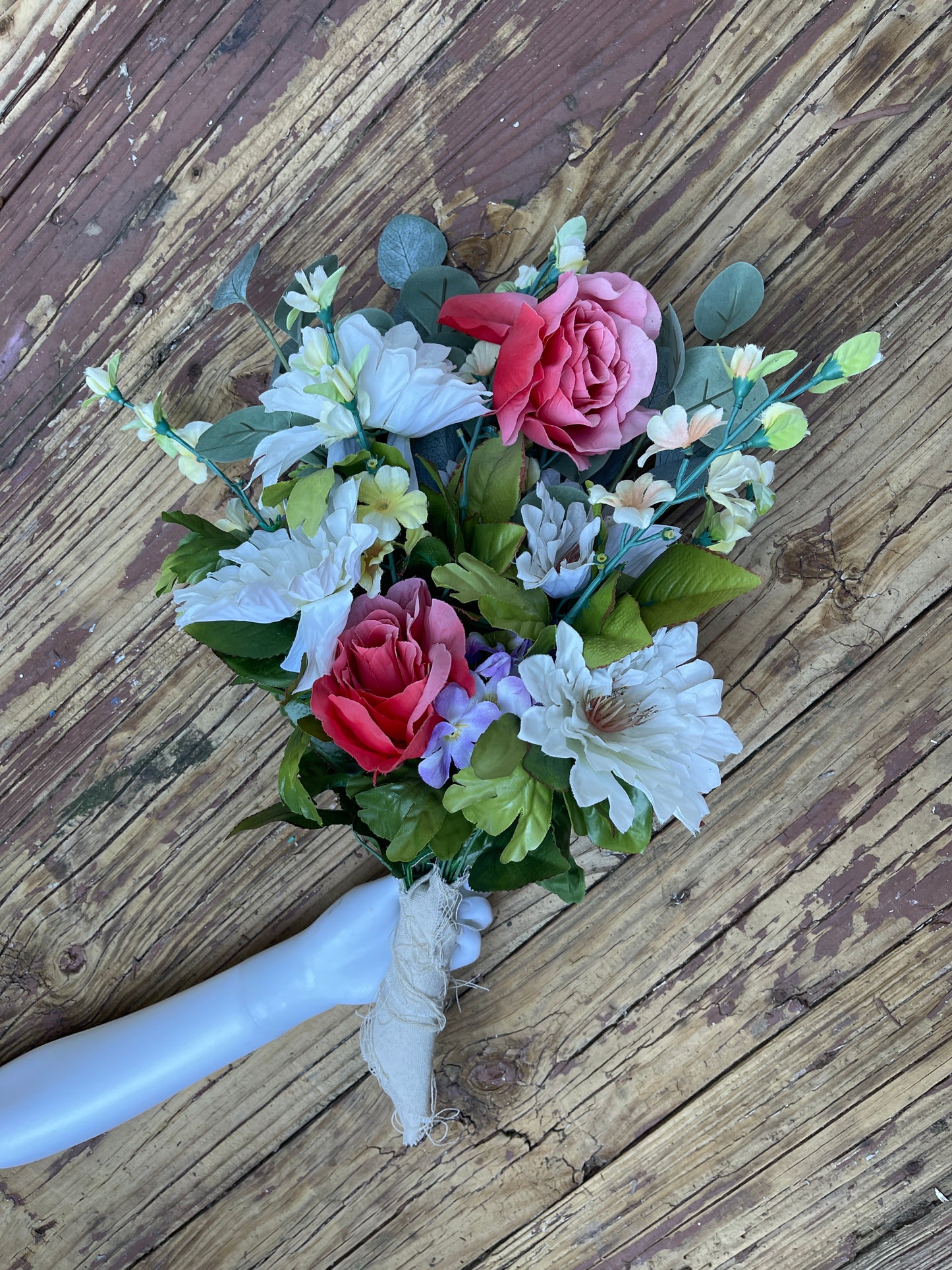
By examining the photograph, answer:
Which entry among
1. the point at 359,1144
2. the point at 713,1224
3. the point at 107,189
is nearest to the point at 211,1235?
the point at 359,1144

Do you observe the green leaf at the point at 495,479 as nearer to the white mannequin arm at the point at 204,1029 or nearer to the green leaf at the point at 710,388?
the green leaf at the point at 710,388

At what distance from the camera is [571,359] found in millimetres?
554

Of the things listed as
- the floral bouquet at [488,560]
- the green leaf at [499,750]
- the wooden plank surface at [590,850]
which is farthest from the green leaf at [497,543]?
the wooden plank surface at [590,850]

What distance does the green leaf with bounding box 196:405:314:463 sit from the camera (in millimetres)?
620

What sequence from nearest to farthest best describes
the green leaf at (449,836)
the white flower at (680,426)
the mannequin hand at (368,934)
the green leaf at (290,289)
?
the white flower at (680,426)
the green leaf at (449,836)
the green leaf at (290,289)
the mannequin hand at (368,934)

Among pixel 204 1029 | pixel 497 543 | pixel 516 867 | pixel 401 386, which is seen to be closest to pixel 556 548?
pixel 497 543

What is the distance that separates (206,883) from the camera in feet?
2.86

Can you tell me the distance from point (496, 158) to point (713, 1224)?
1.09m

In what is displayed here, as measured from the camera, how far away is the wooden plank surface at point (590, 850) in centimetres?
75

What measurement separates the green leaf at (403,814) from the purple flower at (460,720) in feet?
0.14

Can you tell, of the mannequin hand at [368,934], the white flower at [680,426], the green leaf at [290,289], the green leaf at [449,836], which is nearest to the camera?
the white flower at [680,426]

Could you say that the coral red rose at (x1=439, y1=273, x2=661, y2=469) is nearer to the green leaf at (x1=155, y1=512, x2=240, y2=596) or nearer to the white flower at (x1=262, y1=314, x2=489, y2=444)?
the white flower at (x1=262, y1=314, x2=489, y2=444)

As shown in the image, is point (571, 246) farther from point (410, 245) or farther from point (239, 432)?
point (239, 432)

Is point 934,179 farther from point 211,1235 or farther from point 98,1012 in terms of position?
point 211,1235
